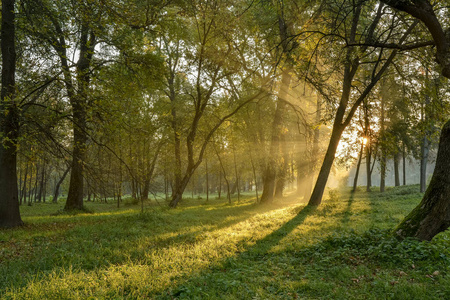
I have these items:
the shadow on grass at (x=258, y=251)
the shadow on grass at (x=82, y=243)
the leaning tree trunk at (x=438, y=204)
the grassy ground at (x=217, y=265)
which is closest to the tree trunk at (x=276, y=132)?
the shadow on grass at (x=258, y=251)

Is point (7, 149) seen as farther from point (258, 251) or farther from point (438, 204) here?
point (438, 204)

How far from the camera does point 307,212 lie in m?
14.1

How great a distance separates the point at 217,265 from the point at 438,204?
5417 mm

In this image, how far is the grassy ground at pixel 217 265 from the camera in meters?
4.45

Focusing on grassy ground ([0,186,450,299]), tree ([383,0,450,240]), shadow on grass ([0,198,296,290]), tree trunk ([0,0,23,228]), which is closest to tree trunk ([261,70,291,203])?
shadow on grass ([0,198,296,290])

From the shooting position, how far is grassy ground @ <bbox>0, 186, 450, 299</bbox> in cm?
445

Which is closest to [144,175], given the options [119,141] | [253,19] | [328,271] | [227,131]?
[119,141]

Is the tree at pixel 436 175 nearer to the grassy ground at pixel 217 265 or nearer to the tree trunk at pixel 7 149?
the grassy ground at pixel 217 265

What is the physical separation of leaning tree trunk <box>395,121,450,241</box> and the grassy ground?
31 centimetres

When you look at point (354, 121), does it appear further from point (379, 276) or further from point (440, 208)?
point (379, 276)

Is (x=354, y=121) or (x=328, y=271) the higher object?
(x=354, y=121)

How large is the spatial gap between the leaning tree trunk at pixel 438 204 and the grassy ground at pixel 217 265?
0.31 m

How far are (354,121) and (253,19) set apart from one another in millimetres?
9137

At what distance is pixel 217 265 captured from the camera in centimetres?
593
